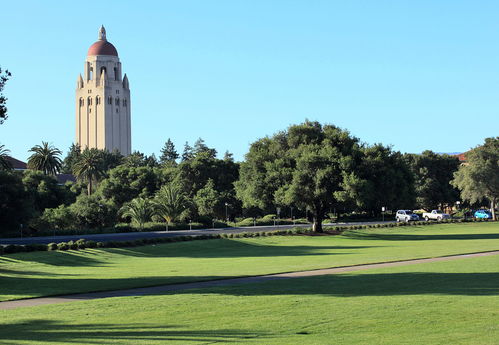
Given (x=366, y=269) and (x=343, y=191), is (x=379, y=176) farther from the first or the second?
(x=366, y=269)

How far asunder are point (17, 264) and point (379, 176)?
1434 inches

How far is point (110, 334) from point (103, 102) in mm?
181089

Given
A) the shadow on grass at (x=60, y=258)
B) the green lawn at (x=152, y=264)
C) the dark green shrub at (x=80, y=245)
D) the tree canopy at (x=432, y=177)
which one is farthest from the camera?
the tree canopy at (x=432, y=177)

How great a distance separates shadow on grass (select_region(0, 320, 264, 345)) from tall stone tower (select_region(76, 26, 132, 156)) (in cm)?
17507

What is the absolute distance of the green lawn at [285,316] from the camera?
13.1 meters

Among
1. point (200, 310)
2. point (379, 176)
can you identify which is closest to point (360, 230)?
point (379, 176)

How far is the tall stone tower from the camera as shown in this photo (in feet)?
609

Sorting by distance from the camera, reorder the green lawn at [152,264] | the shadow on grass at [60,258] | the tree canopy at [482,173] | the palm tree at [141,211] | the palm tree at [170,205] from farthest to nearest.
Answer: the tree canopy at [482,173] < the palm tree at [170,205] < the palm tree at [141,211] < the shadow on grass at [60,258] < the green lawn at [152,264]

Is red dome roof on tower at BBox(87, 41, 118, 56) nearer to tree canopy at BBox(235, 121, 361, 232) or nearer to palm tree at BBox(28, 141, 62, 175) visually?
palm tree at BBox(28, 141, 62, 175)

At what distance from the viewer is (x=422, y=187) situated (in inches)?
3969

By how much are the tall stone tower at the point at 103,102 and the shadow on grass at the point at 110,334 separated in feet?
574

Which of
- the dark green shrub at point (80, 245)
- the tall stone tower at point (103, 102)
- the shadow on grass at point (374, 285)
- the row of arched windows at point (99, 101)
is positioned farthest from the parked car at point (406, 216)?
the row of arched windows at point (99, 101)

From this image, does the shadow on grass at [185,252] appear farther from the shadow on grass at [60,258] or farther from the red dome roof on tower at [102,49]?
the red dome roof on tower at [102,49]

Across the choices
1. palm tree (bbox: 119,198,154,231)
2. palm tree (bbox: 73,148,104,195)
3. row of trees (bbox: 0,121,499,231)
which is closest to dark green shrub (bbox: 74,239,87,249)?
row of trees (bbox: 0,121,499,231)
